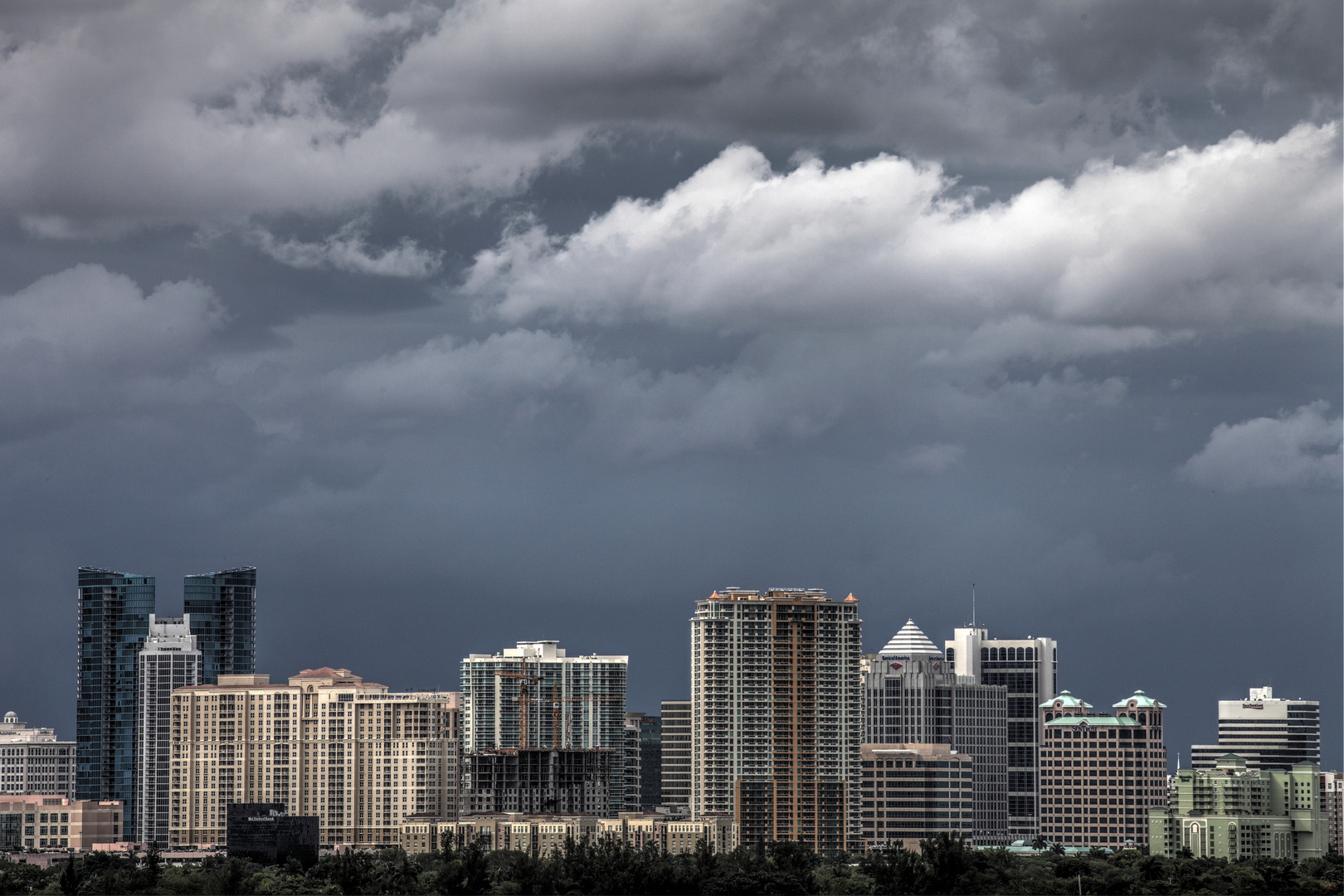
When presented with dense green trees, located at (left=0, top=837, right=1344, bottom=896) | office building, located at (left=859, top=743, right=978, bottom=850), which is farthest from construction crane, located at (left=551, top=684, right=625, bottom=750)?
dense green trees, located at (left=0, top=837, right=1344, bottom=896)

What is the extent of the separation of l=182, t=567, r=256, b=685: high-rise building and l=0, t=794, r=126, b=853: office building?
55.0 ft

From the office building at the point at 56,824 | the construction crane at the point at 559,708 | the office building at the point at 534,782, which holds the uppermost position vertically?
the construction crane at the point at 559,708

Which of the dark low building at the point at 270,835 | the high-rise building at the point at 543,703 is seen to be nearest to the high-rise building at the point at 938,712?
the high-rise building at the point at 543,703

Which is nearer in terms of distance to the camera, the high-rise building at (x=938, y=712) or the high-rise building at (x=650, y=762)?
the high-rise building at (x=650, y=762)

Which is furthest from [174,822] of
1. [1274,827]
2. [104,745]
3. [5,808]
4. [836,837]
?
[1274,827]

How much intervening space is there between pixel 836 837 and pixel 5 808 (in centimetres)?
3575

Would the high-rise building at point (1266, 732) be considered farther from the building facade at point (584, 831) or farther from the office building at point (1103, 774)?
the building facade at point (584, 831)

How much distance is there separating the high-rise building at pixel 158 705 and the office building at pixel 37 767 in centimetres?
812

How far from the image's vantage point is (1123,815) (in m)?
102

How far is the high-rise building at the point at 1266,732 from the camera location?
113 meters

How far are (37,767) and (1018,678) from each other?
52919mm

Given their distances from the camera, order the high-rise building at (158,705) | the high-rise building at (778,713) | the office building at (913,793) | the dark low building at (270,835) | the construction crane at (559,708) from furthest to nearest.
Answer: the high-rise building at (158,705)
the construction crane at (559,708)
the office building at (913,793)
the high-rise building at (778,713)
the dark low building at (270,835)

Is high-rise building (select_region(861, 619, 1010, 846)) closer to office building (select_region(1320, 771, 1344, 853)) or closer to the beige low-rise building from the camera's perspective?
office building (select_region(1320, 771, 1344, 853))

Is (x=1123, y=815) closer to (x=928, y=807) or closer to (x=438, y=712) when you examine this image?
(x=928, y=807)
